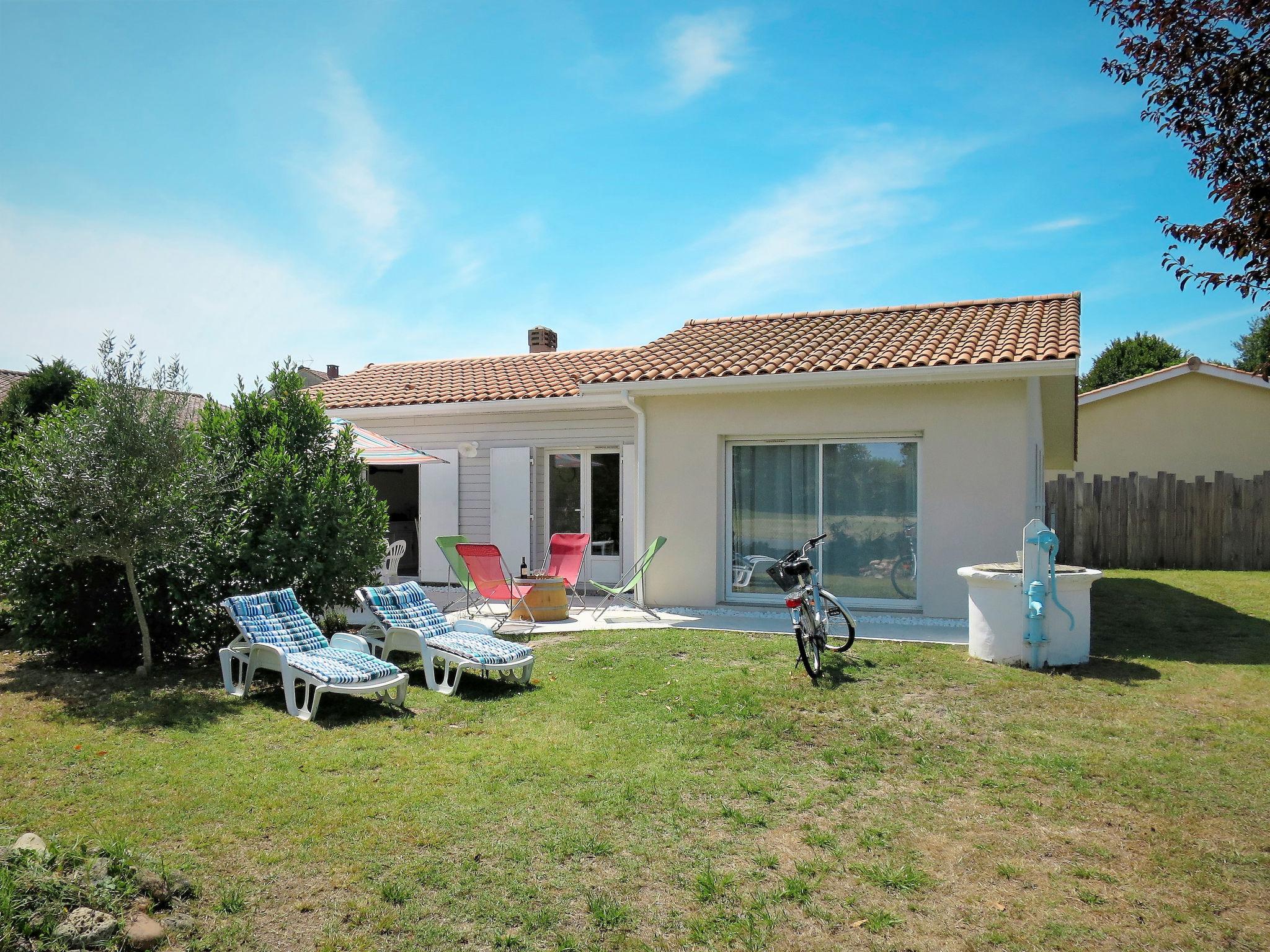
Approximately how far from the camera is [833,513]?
1054 centimetres

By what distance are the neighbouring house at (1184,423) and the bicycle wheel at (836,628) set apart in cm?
1350

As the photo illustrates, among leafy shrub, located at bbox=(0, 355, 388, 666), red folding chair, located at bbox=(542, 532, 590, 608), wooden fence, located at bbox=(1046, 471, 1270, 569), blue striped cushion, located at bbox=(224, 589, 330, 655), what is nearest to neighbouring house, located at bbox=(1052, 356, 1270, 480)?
wooden fence, located at bbox=(1046, 471, 1270, 569)

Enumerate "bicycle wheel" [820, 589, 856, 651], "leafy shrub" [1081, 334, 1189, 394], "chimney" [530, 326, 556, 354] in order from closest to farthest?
"bicycle wheel" [820, 589, 856, 651], "chimney" [530, 326, 556, 354], "leafy shrub" [1081, 334, 1189, 394]

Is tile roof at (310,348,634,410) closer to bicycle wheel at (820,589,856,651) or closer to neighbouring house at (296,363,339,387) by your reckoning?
bicycle wheel at (820,589,856,651)

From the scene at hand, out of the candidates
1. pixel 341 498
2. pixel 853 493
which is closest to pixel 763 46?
pixel 853 493

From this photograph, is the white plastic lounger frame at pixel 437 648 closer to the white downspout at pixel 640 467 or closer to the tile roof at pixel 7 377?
the white downspout at pixel 640 467

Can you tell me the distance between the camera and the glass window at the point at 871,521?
10.2 metres

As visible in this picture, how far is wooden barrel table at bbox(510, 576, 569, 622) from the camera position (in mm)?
10305

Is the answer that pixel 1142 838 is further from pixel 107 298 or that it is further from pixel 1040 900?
pixel 107 298

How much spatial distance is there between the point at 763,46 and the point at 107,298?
8.51 metres

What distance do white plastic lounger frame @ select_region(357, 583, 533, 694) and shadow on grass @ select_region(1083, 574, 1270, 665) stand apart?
5063 mm

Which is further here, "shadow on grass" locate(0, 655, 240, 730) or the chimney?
the chimney

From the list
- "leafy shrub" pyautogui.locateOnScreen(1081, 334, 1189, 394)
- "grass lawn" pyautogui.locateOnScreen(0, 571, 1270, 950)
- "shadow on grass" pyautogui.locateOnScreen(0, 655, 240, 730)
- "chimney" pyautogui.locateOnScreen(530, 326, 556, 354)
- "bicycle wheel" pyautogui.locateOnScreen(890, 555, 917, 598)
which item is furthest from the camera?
"leafy shrub" pyautogui.locateOnScreen(1081, 334, 1189, 394)

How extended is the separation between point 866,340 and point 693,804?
8.37m
